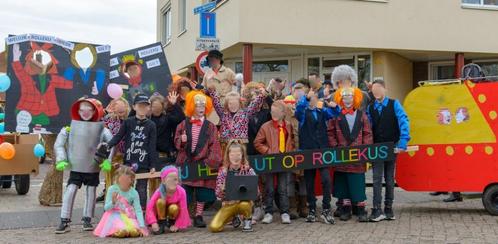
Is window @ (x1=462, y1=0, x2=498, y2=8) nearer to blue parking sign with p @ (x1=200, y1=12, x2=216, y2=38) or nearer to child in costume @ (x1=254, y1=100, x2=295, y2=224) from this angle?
blue parking sign with p @ (x1=200, y1=12, x2=216, y2=38)

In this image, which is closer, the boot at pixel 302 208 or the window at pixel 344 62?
the boot at pixel 302 208

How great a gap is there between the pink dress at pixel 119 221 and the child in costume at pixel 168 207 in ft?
0.61

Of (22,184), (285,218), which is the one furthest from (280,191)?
(22,184)

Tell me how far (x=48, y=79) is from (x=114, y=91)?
98cm

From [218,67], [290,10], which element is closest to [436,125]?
[218,67]

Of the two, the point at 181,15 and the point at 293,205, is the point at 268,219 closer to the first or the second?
the point at 293,205

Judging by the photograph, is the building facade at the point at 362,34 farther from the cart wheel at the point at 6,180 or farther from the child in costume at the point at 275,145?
the child in costume at the point at 275,145

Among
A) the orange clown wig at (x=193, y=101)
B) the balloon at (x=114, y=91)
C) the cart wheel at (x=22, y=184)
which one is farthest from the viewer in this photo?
the cart wheel at (x=22, y=184)

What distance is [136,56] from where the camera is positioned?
9.83m

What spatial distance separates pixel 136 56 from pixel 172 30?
49.7 feet

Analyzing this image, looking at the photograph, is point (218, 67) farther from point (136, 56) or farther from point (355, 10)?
point (355, 10)

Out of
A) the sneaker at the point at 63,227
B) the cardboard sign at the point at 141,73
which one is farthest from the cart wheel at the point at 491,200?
the sneaker at the point at 63,227

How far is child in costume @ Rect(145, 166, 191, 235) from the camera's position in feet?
23.4

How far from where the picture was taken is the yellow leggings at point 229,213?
7.10 meters
